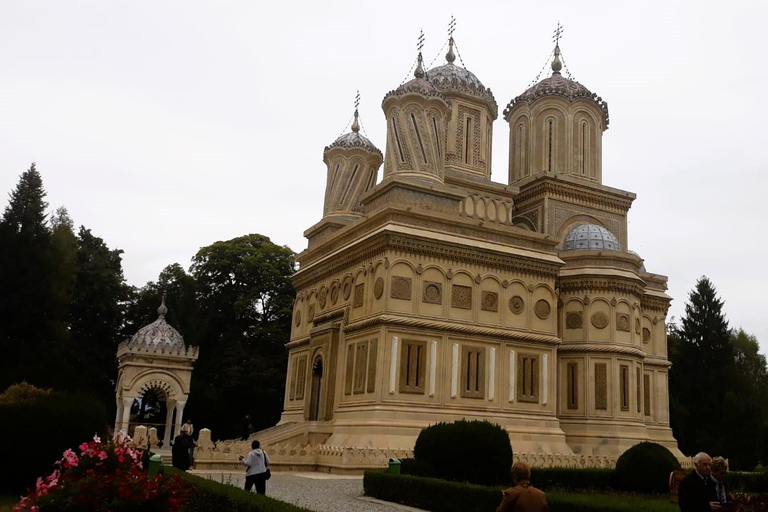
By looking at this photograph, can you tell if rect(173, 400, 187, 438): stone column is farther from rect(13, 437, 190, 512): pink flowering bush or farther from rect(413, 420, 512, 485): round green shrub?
rect(13, 437, 190, 512): pink flowering bush

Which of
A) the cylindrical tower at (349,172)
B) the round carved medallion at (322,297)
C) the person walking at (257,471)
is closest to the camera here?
the person walking at (257,471)

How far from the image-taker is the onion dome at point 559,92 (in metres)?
30.5

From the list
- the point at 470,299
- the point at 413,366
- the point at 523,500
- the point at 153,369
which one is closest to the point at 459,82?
the point at 470,299

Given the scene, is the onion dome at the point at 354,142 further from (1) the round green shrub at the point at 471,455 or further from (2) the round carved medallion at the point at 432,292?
(1) the round green shrub at the point at 471,455

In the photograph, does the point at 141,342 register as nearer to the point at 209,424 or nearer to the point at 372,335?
the point at 372,335

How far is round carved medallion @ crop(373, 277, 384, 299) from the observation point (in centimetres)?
2173

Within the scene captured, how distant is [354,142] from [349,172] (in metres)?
1.33

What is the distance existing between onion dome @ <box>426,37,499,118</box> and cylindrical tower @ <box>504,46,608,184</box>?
2.02 m

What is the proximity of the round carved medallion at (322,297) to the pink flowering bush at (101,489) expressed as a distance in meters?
17.9

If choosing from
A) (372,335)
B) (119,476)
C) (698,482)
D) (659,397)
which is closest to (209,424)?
(372,335)

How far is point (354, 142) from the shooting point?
30594 millimetres

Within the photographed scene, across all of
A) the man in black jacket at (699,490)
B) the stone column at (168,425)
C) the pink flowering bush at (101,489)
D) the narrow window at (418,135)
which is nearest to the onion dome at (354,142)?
the narrow window at (418,135)

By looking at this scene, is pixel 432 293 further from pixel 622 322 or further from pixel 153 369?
pixel 153 369

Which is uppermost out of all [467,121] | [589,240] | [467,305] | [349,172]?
[467,121]
